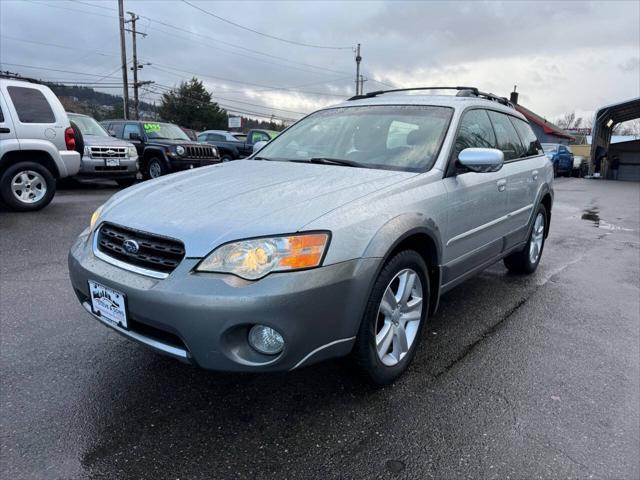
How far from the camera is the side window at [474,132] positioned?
10.7ft

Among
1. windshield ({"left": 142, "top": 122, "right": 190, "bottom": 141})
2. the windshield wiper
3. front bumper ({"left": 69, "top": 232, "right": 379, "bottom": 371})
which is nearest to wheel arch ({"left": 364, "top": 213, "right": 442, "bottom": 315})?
front bumper ({"left": 69, "top": 232, "right": 379, "bottom": 371})

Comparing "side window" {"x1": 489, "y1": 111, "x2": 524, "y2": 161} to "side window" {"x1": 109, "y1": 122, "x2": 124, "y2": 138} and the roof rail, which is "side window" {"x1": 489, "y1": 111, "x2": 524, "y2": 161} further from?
"side window" {"x1": 109, "y1": 122, "x2": 124, "y2": 138}

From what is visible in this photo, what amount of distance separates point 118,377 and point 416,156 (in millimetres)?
2238

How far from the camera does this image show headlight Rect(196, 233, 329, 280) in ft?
6.71

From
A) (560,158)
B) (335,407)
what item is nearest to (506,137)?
(335,407)

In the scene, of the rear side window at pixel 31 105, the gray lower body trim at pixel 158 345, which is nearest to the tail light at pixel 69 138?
the rear side window at pixel 31 105

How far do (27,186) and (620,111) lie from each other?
98.2 feet

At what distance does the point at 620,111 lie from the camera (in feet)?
88.7

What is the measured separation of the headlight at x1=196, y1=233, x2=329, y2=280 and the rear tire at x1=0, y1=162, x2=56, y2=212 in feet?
21.3

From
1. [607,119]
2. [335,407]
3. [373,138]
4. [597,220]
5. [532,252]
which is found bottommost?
[597,220]

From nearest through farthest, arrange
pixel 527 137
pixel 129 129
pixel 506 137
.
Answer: pixel 506 137 < pixel 527 137 < pixel 129 129

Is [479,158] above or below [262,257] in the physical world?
above

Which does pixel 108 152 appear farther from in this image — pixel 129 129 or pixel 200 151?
pixel 129 129

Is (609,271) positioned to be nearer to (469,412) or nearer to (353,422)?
(469,412)
